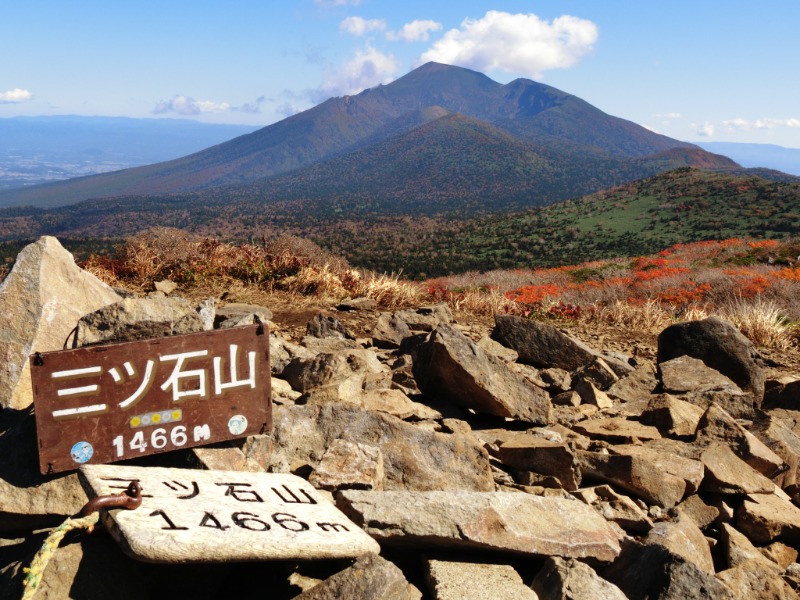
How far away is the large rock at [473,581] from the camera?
8.54ft

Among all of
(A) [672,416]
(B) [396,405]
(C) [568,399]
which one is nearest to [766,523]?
(A) [672,416]

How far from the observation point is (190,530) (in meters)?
2.28

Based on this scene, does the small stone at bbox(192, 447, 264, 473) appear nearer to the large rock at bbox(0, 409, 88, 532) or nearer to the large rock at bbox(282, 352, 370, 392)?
the large rock at bbox(0, 409, 88, 532)

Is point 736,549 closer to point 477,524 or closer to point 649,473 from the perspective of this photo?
point 649,473

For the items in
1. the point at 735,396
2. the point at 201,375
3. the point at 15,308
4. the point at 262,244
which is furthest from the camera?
the point at 262,244

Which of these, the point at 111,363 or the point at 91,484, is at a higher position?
the point at 111,363

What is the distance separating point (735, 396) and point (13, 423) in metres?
5.46

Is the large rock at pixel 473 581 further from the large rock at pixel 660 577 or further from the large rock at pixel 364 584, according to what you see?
the large rock at pixel 660 577

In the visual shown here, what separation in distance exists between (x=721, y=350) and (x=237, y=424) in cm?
529

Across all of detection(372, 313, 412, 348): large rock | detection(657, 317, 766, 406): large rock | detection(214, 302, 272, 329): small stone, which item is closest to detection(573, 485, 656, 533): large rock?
detection(657, 317, 766, 406): large rock

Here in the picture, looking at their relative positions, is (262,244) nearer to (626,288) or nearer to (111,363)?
(111,363)

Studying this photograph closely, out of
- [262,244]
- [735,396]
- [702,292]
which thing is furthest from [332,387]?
[702,292]

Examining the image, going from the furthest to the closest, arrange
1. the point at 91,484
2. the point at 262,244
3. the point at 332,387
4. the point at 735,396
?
the point at 262,244
the point at 735,396
the point at 332,387
the point at 91,484

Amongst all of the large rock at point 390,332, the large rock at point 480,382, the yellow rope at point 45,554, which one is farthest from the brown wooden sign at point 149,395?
the large rock at point 390,332
